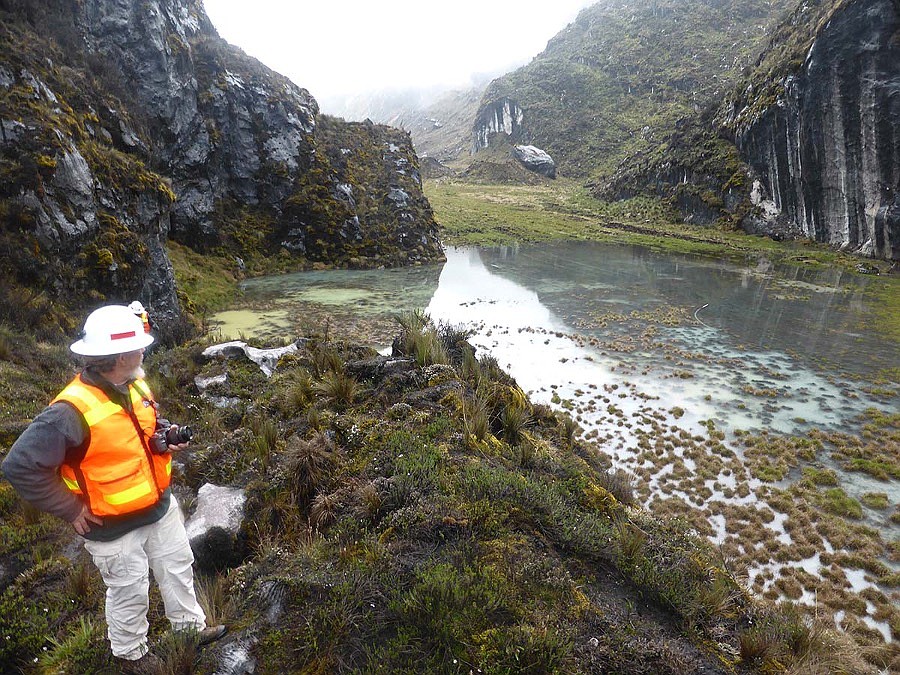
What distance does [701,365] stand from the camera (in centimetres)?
1609

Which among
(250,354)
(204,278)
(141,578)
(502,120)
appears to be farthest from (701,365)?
(502,120)

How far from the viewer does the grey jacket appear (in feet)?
7.79

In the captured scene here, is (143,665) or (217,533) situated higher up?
(143,665)

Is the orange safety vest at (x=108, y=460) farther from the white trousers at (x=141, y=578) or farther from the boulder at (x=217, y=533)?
Result: the boulder at (x=217, y=533)

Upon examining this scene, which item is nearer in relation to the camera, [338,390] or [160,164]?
[338,390]

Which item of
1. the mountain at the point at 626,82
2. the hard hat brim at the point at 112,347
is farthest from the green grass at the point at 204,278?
the mountain at the point at 626,82

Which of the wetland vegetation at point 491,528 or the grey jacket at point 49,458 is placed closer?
the grey jacket at point 49,458

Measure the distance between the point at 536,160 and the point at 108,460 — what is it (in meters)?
127

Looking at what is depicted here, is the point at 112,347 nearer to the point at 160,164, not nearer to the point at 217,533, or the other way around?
the point at 217,533

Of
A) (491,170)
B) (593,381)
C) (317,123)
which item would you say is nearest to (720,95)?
(491,170)

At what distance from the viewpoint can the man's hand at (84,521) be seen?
2553 millimetres

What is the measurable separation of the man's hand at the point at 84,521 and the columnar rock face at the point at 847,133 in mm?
50768

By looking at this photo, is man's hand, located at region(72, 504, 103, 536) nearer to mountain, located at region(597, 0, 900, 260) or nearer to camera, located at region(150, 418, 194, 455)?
camera, located at region(150, 418, 194, 455)

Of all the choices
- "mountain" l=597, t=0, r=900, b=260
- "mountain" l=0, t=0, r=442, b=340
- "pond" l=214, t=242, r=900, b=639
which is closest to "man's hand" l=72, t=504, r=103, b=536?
"pond" l=214, t=242, r=900, b=639
